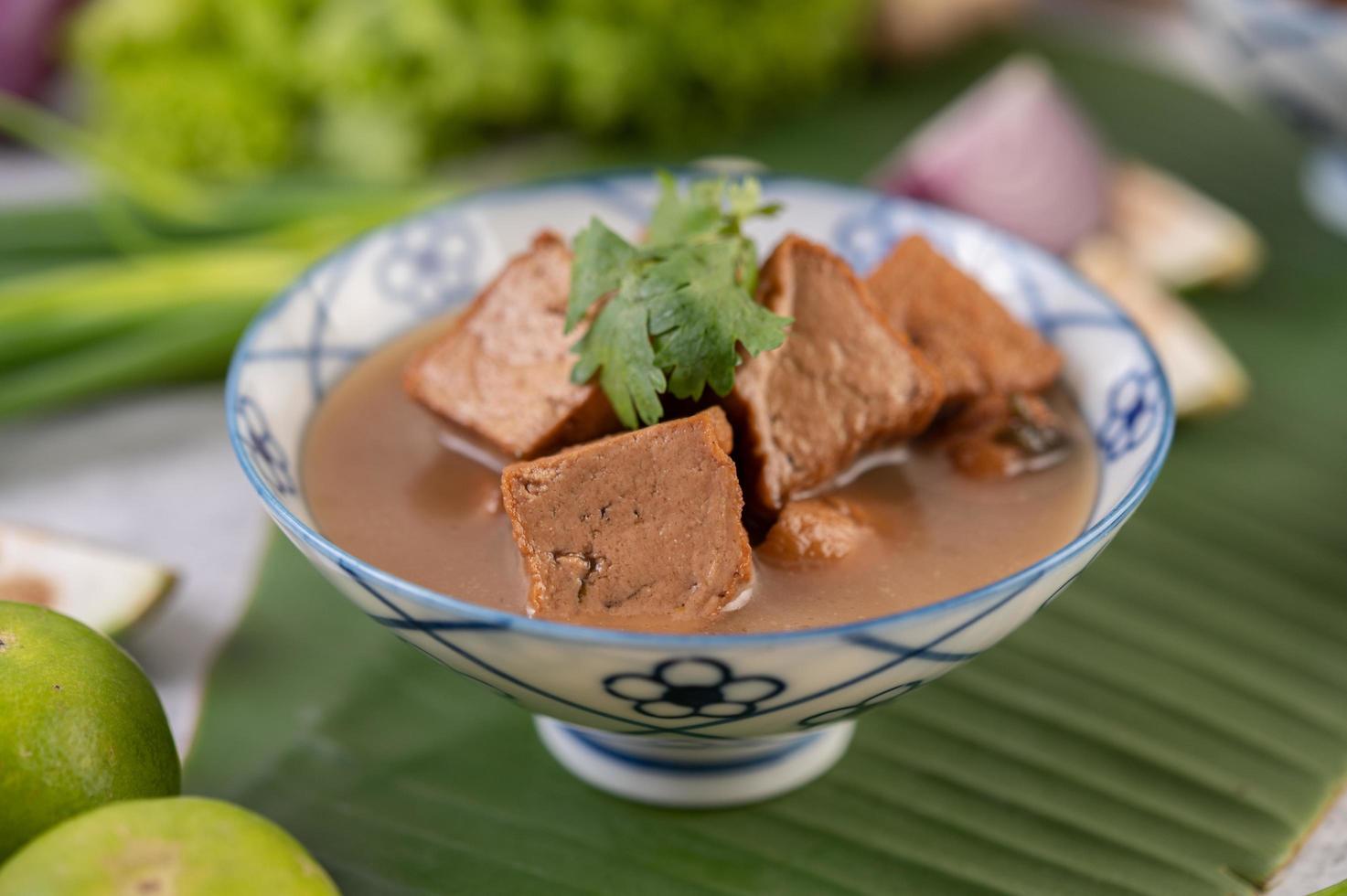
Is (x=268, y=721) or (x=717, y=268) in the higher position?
(x=717, y=268)

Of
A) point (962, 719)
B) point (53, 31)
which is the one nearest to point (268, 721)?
point (962, 719)

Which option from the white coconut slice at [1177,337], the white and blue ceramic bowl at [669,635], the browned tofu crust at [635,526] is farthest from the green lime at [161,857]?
the white coconut slice at [1177,337]

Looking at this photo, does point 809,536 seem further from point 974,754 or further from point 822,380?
point 974,754

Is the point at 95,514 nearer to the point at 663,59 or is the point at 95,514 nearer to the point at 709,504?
the point at 709,504

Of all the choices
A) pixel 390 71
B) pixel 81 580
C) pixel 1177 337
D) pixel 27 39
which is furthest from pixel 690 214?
pixel 27 39

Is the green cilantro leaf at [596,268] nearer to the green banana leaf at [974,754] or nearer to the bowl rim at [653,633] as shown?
the bowl rim at [653,633]

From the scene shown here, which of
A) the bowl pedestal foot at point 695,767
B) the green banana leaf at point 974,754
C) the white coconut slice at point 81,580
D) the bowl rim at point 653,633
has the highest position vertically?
the bowl rim at point 653,633
